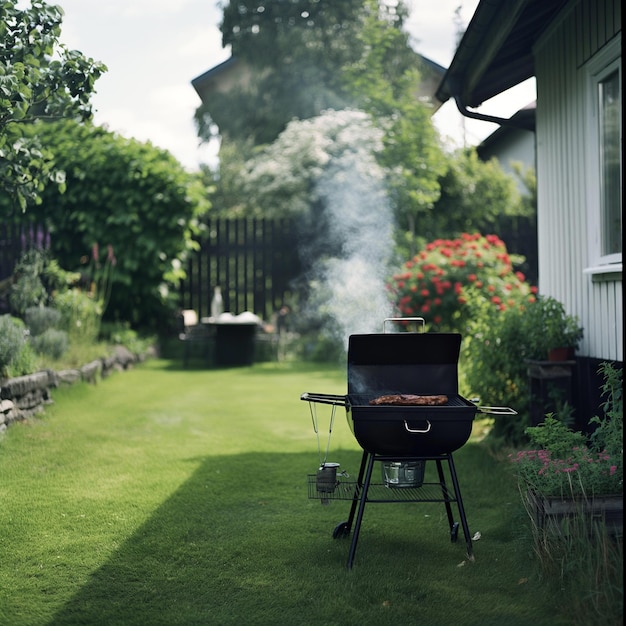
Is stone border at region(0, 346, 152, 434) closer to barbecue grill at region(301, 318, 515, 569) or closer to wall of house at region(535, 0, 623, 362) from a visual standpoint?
barbecue grill at region(301, 318, 515, 569)

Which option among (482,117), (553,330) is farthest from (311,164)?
(553,330)

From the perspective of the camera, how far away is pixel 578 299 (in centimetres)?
577

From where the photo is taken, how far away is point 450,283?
988 centimetres

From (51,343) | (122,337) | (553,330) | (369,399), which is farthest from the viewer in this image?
(122,337)

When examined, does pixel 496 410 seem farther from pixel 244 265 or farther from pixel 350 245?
pixel 350 245

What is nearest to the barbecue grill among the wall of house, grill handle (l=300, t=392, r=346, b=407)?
grill handle (l=300, t=392, r=346, b=407)

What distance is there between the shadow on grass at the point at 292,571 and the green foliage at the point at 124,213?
7.46 m

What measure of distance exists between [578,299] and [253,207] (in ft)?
41.0

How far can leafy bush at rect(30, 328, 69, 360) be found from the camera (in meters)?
8.54

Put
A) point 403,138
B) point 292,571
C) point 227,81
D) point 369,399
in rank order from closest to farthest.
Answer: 1. point 292,571
2. point 369,399
3. point 403,138
4. point 227,81

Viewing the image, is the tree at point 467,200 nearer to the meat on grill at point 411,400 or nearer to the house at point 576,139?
the house at point 576,139

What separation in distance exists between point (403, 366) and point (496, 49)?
2494mm

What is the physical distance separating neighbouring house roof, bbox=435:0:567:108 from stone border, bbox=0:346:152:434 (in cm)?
422

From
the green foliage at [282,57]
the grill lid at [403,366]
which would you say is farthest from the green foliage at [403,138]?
the grill lid at [403,366]
